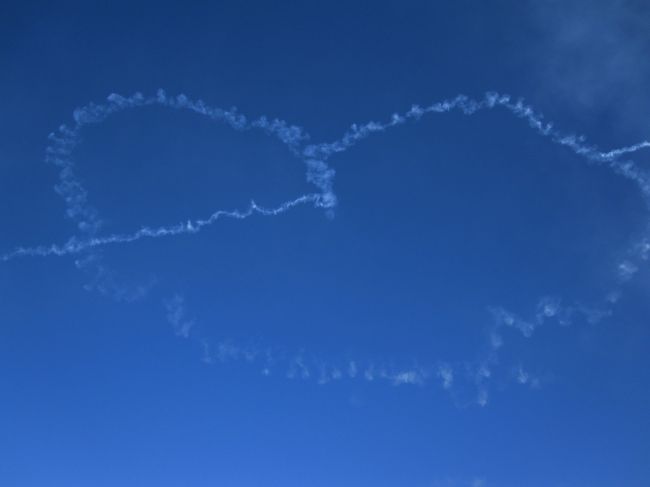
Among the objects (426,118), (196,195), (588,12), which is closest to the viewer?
(588,12)

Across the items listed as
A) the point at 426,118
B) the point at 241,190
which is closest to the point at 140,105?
the point at 241,190

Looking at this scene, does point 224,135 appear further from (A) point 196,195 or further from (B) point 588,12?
(B) point 588,12

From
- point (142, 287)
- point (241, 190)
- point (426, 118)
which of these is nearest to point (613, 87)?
point (426, 118)

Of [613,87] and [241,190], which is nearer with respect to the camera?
[613,87]

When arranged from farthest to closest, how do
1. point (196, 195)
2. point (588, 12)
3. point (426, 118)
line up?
point (196, 195) < point (426, 118) < point (588, 12)

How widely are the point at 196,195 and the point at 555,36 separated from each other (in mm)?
7699

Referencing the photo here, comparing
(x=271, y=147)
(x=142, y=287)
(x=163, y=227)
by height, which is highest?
(x=271, y=147)

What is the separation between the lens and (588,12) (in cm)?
1141

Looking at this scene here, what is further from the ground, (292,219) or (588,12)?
(588,12)

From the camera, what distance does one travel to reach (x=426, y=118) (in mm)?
12188

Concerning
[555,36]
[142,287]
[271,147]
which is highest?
[555,36]

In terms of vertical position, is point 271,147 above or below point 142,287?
above

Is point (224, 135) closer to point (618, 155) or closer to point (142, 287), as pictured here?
point (142, 287)

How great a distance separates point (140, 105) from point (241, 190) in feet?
8.86
